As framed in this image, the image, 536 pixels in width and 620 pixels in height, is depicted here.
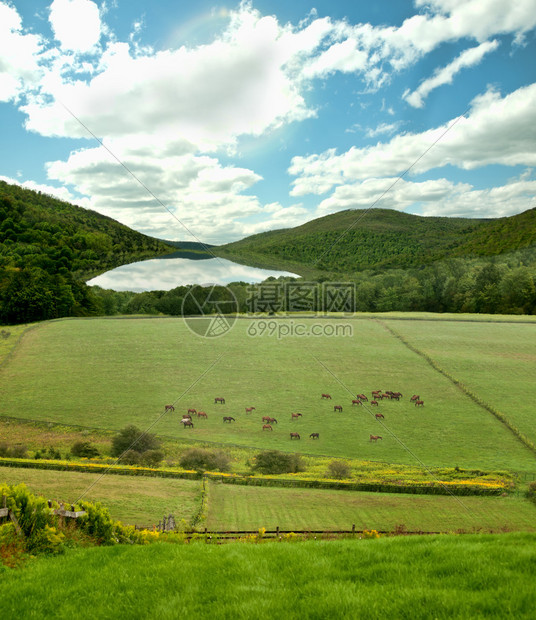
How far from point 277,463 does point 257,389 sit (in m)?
13.8

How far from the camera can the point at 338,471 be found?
2475 centimetres

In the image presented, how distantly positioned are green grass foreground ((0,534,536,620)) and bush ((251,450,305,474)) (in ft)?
59.1

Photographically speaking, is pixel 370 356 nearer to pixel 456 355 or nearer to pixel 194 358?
pixel 456 355

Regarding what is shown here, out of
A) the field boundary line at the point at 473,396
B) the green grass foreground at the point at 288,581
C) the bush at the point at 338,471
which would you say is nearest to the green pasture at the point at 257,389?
the field boundary line at the point at 473,396

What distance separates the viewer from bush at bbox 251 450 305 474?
25923mm

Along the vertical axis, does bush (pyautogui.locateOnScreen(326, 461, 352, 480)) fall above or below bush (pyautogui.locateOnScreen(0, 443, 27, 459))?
below

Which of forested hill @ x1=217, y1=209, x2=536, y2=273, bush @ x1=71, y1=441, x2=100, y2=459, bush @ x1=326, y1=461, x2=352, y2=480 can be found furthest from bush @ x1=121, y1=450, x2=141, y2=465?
forested hill @ x1=217, y1=209, x2=536, y2=273

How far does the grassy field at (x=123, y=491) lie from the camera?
1822 cm

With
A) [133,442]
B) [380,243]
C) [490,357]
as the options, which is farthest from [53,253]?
[380,243]

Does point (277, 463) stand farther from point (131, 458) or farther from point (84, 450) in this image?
point (84, 450)

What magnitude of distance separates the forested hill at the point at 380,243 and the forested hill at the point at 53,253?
36.7m

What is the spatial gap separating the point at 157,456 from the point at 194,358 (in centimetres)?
2139

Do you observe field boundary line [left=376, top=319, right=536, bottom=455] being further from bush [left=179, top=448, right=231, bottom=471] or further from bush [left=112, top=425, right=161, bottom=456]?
bush [left=112, top=425, right=161, bottom=456]

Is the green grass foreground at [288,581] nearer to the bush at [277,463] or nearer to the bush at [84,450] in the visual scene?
the bush at [277,463]
